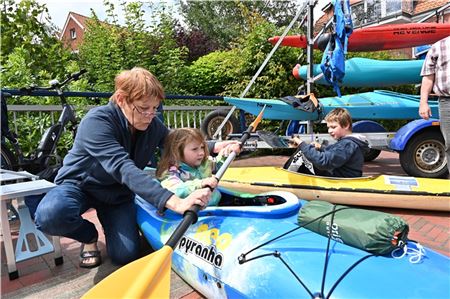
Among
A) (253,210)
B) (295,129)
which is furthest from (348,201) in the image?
Answer: (295,129)

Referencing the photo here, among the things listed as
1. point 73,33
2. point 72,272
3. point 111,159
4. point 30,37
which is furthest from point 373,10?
point 73,33

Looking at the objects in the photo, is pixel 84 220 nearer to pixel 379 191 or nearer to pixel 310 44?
pixel 379 191

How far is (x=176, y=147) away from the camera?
2.64 metres

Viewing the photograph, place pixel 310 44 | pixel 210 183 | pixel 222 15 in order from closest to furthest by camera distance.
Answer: pixel 210 183
pixel 310 44
pixel 222 15

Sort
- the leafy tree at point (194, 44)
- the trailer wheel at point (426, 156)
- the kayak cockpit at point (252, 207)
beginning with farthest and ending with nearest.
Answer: the leafy tree at point (194, 44) < the trailer wheel at point (426, 156) < the kayak cockpit at point (252, 207)

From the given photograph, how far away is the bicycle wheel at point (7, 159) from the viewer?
3775mm

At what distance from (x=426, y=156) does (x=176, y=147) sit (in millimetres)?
3913

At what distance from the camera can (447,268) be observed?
5.54 ft

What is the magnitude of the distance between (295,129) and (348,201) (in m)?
2.79

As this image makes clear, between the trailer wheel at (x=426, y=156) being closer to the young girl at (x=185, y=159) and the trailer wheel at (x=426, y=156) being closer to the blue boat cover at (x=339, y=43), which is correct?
the blue boat cover at (x=339, y=43)

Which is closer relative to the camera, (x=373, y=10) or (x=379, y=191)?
(x=379, y=191)

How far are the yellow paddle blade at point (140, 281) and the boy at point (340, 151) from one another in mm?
2230

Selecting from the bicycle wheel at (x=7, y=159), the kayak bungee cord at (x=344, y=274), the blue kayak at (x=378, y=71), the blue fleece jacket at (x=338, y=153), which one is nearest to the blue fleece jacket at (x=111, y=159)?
the kayak bungee cord at (x=344, y=274)

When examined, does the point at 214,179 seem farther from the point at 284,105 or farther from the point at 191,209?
the point at 284,105
